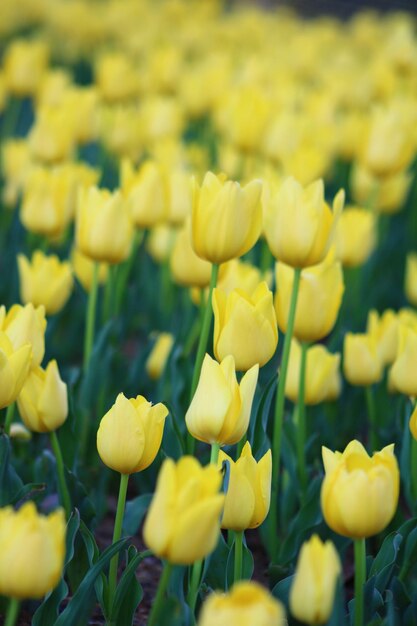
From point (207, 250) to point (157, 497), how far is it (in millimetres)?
595

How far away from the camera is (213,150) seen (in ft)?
14.1

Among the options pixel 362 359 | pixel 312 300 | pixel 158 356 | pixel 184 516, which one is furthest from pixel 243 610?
pixel 158 356

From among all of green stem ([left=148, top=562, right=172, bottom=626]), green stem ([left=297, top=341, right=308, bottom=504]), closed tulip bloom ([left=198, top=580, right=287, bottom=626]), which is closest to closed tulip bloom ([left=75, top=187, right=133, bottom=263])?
green stem ([left=297, top=341, right=308, bottom=504])

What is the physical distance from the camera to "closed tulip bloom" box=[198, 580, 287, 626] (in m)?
0.90

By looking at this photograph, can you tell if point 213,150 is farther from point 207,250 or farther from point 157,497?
point 157,497

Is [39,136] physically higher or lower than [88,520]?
higher

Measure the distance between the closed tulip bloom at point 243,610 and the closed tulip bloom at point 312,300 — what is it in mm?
791

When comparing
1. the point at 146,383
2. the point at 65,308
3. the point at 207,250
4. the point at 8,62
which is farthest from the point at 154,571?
the point at 8,62

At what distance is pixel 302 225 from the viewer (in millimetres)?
1530

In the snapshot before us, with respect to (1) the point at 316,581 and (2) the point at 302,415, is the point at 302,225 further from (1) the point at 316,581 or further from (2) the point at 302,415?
(1) the point at 316,581

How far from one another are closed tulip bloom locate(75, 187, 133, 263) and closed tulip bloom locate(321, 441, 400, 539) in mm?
808

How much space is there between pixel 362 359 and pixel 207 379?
25.2 inches

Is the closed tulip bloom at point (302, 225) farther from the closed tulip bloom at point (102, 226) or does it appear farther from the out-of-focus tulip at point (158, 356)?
the out-of-focus tulip at point (158, 356)

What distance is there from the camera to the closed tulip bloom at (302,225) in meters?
1.53
